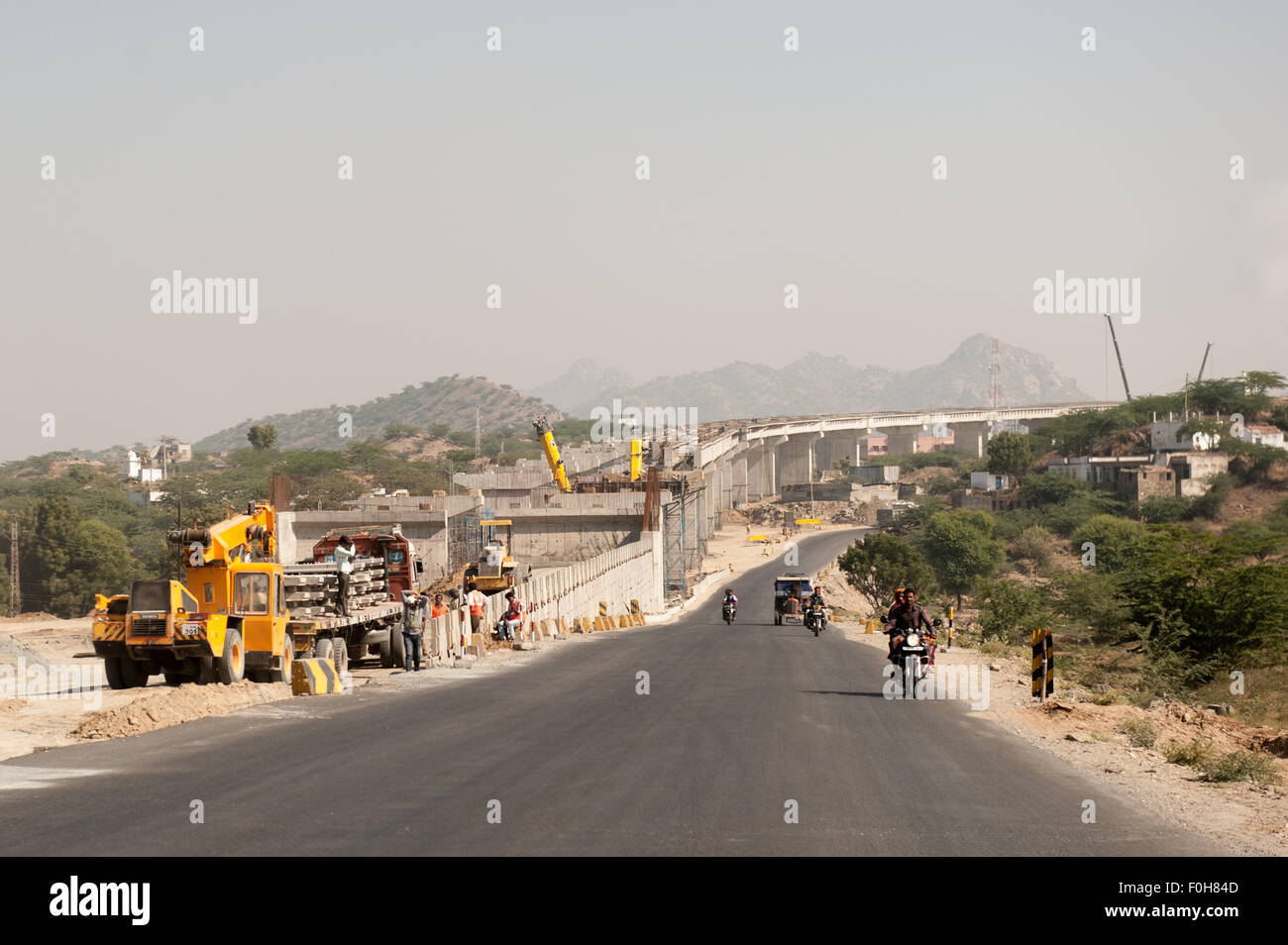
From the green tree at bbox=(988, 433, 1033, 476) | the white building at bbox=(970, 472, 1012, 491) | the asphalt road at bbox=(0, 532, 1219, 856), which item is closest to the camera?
the asphalt road at bbox=(0, 532, 1219, 856)

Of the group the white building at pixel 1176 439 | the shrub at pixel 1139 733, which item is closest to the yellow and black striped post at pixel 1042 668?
the shrub at pixel 1139 733

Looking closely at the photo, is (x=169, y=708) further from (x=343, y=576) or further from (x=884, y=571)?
(x=884, y=571)

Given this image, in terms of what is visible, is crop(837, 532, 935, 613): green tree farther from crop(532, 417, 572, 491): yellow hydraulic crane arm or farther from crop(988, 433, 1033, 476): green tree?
crop(988, 433, 1033, 476): green tree

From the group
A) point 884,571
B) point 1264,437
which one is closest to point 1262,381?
point 1264,437

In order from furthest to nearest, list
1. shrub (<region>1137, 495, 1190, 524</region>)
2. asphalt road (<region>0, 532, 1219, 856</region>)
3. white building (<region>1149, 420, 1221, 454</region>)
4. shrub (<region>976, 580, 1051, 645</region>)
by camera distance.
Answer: white building (<region>1149, 420, 1221, 454</region>) → shrub (<region>1137, 495, 1190, 524</region>) → shrub (<region>976, 580, 1051, 645</region>) → asphalt road (<region>0, 532, 1219, 856</region>)

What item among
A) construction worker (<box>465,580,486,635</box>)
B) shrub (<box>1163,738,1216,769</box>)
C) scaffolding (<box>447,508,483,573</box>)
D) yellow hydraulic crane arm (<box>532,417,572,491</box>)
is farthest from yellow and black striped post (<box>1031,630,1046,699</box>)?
yellow hydraulic crane arm (<box>532,417,572,491</box>)

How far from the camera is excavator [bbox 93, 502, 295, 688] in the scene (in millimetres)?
23109

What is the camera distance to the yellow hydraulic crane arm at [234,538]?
2384 cm

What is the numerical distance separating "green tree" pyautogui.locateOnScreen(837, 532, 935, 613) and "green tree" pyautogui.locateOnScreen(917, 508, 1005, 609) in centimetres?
1251

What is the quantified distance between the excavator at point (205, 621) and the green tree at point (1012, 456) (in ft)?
543

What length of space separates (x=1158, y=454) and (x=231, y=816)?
167 m

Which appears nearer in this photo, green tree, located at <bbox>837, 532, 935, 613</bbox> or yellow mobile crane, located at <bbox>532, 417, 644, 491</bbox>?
green tree, located at <bbox>837, 532, 935, 613</bbox>
